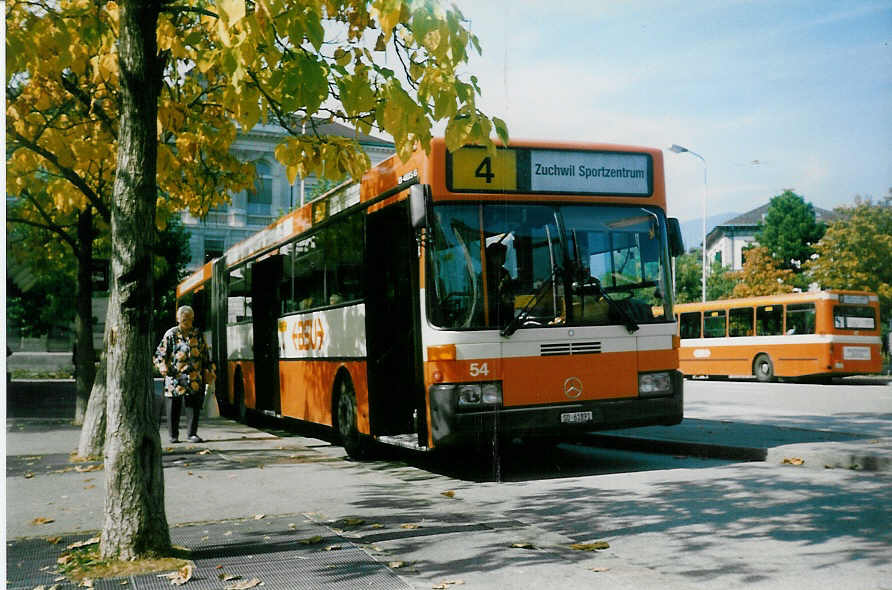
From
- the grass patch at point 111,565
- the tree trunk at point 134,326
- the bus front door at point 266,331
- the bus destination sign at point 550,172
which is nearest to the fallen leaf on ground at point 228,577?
the grass patch at point 111,565

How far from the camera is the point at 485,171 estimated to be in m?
9.29

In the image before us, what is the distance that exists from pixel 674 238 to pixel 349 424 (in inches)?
170

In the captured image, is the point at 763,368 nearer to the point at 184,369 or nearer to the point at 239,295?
the point at 239,295

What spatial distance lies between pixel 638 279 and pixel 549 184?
1.32 m

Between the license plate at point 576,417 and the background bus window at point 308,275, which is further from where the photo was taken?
the background bus window at point 308,275

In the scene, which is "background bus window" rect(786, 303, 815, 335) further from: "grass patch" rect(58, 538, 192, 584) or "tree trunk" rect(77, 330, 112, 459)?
"grass patch" rect(58, 538, 192, 584)

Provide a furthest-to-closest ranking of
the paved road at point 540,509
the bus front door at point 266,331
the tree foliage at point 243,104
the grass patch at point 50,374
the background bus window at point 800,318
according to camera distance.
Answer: the grass patch at point 50,374 → the background bus window at point 800,318 → the bus front door at point 266,331 → the paved road at point 540,509 → the tree foliage at point 243,104

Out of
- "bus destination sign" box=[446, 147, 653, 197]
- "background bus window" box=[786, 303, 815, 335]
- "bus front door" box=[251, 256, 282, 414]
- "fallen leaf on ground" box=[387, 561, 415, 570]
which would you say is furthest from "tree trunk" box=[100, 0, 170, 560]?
"background bus window" box=[786, 303, 815, 335]

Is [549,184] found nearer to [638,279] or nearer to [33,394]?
[638,279]

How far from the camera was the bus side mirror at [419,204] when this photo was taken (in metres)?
8.78

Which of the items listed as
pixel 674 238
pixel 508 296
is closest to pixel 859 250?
pixel 674 238

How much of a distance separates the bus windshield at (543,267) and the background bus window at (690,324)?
964 inches

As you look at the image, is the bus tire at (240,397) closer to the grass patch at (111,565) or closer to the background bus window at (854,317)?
the grass patch at (111,565)

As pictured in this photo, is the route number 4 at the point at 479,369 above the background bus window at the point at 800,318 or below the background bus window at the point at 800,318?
below
